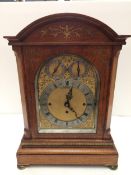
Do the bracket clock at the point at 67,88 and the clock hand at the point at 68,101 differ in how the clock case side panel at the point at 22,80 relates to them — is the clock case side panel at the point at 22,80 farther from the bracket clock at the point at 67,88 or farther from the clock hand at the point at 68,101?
the clock hand at the point at 68,101

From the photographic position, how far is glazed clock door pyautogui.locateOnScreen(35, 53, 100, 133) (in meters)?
0.80

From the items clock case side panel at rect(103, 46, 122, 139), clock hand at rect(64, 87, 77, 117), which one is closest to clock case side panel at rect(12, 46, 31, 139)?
clock hand at rect(64, 87, 77, 117)

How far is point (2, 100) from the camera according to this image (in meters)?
1.29

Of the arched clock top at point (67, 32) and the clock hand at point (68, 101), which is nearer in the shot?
the arched clock top at point (67, 32)

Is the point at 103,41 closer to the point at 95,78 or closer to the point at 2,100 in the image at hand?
the point at 95,78

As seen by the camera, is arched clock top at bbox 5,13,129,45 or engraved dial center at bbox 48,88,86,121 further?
engraved dial center at bbox 48,88,86,121

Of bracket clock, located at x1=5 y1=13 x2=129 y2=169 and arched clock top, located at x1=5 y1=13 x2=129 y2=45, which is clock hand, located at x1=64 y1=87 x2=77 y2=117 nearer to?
bracket clock, located at x1=5 y1=13 x2=129 y2=169

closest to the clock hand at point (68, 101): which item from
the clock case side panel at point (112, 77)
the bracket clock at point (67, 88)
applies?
the bracket clock at point (67, 88)

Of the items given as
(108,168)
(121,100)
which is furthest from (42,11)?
(108,168)

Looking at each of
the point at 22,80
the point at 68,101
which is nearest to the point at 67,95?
the point at 68,101

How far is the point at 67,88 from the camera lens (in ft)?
2.74

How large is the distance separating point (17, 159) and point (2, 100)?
1.61 ft

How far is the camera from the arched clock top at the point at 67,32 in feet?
2.36

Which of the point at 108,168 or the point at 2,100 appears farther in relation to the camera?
the point at 2,100
